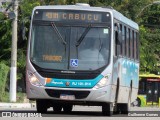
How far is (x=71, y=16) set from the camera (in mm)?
20828

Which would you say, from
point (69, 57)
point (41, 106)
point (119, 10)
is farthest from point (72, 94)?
point (119, 10)

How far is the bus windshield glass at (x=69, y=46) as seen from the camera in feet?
66.5

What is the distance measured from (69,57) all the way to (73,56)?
0.40ft

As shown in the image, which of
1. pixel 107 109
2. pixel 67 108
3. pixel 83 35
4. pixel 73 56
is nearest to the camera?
pixel 73 56

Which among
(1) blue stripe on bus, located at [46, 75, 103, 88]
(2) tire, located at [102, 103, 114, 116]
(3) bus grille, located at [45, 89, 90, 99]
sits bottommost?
(2) tire, located at [102, 103, 114, 116]

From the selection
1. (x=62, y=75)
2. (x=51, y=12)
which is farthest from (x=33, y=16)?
(x=62, y=75)

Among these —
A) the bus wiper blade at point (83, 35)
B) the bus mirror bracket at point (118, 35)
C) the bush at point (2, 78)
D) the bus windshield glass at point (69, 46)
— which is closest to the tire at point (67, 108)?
the bus mirror bracket at point (118, 35)

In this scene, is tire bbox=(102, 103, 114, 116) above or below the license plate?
below

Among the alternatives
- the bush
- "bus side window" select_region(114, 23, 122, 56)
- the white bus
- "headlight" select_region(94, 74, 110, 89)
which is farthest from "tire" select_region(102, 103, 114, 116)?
the bush

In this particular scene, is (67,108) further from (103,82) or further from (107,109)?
(103,82)

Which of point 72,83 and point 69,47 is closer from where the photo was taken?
point 72,83

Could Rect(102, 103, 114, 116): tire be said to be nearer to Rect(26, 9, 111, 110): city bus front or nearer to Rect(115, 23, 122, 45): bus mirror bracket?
Rect(26, 9, 111, 110): city bus front

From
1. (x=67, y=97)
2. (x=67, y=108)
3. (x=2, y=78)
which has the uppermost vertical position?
(x=67, y=97)

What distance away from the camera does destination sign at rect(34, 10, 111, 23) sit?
20.8 metres
